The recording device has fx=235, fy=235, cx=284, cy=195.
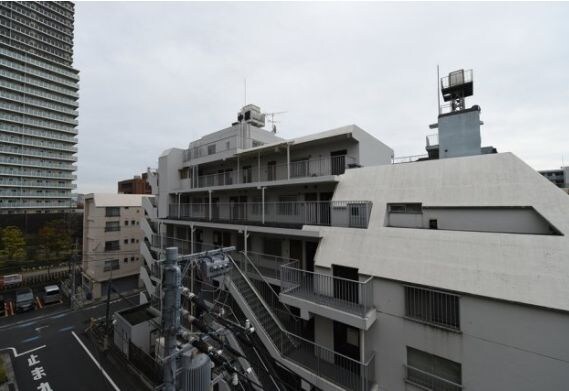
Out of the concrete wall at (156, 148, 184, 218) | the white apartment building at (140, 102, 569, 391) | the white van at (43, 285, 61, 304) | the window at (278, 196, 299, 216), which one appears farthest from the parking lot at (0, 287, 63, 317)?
the window at (278, 196, 299, 216)

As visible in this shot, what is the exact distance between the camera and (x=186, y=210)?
2186 centimetres

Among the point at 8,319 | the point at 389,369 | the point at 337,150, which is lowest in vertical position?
the point at 8,319

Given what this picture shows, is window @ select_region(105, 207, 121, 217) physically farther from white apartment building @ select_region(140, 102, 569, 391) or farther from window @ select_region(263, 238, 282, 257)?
white apartment building @ select_region(140, 102, 569, 391)

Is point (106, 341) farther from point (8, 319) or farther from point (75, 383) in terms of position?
point (8, 319)

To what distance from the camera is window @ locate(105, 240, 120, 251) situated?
106 ft

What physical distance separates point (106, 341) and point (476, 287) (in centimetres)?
2277

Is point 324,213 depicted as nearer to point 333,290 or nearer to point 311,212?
point 311,212

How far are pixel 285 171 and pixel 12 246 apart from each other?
1609 inches

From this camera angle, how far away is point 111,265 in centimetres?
3081

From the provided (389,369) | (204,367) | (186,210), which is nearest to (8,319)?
(186,210)

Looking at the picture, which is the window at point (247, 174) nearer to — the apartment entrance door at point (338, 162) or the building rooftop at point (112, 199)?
the apartment entrance door at point (338, 162)

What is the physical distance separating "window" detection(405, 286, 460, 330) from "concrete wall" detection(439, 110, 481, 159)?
31.4 ft

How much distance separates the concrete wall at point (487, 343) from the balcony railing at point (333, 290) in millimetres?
615

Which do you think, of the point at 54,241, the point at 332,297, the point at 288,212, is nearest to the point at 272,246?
the point at 288,212
